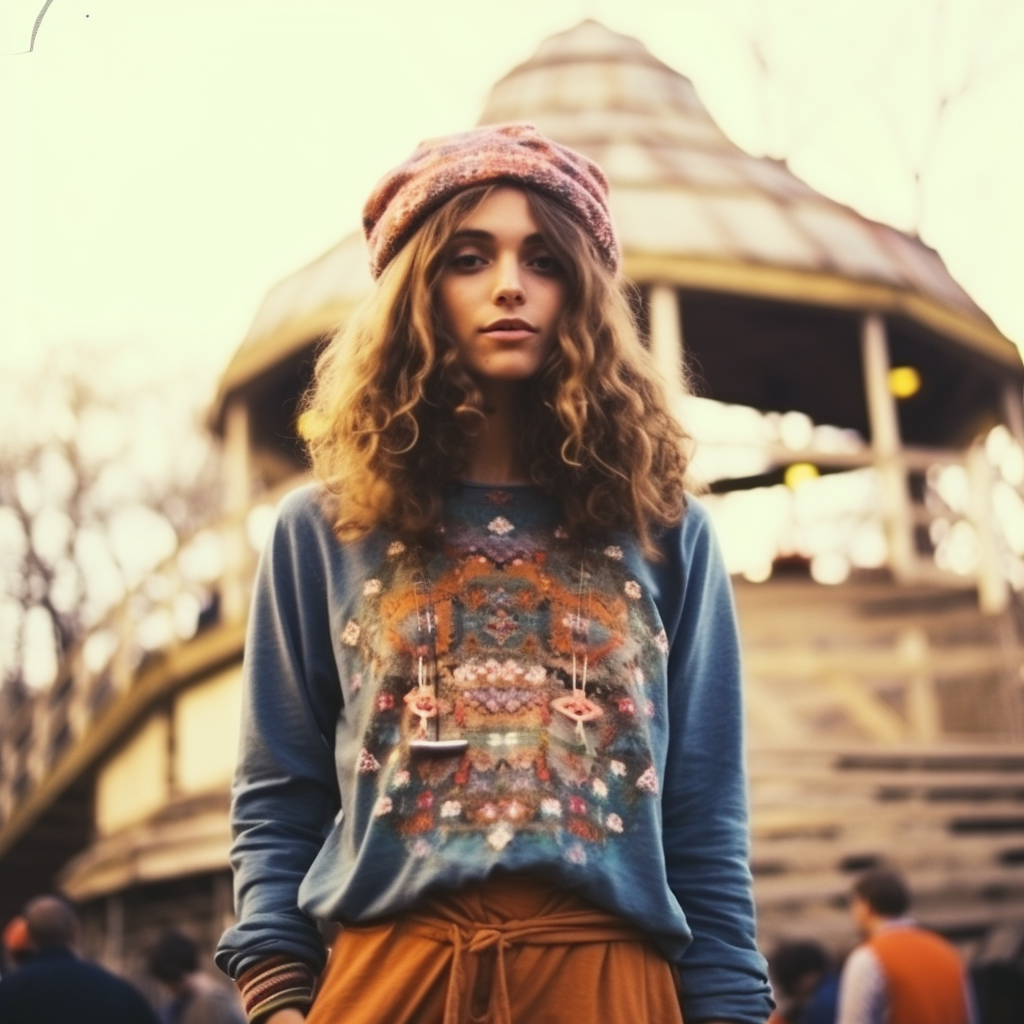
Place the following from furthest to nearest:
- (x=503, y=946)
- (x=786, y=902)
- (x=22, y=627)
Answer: (x=22, y=627) → (x=786, y=902) → (x=503, y=946)

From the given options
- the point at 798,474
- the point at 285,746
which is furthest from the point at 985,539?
the point at 285,746

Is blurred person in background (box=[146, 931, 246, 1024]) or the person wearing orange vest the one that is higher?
blurred person in background (box=[146, 931, 246, 1024])

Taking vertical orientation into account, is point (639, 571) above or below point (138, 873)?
below

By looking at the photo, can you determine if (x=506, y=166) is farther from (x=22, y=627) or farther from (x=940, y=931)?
(x=22, y=627)

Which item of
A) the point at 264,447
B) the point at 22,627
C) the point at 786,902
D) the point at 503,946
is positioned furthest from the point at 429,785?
the point at 22,627

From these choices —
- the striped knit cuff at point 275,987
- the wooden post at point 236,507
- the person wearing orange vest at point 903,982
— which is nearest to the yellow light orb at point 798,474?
the wooden post at point 236,507

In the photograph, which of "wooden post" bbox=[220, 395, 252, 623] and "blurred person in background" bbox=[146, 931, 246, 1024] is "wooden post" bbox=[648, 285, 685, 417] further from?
"blurred person in background" bbox=[146, 931, 246, 1024]

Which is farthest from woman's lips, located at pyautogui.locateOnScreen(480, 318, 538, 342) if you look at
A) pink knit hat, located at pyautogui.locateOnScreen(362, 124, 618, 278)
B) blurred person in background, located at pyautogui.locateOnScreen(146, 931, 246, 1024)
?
blurred person in background, located at pyautogui.locateOnScreen(146, 931, 246, 1024)

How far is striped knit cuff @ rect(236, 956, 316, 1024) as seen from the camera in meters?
2.33

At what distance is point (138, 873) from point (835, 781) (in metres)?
5.88

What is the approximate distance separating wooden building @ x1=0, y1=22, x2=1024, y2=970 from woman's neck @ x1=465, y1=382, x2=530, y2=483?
733 centimetres

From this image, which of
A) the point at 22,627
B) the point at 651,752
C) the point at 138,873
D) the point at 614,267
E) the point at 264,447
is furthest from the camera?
the point at 22,627

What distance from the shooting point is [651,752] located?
7.82 ft

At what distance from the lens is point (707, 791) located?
8.13ft
